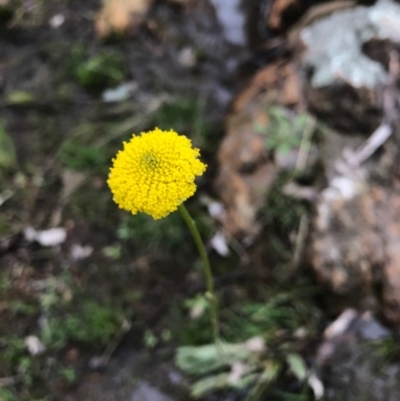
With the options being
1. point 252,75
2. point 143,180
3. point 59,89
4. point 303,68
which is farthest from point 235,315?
point 59,89

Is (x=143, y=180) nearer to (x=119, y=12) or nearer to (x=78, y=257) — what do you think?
(x=78, y=257)

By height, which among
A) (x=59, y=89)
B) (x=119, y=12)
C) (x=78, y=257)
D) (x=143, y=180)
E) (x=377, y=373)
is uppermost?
(x=143, y=180)

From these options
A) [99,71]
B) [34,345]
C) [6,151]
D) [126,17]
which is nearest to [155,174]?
[34,345]

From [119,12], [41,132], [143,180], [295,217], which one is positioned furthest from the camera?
[119,12]

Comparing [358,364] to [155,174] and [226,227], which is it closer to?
[226,227]

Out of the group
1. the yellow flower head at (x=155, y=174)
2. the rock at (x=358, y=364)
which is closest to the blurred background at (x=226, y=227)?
the rock at (x=358, y=364)

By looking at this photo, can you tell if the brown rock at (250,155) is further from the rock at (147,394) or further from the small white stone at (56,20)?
the small white stone at (56,20)
